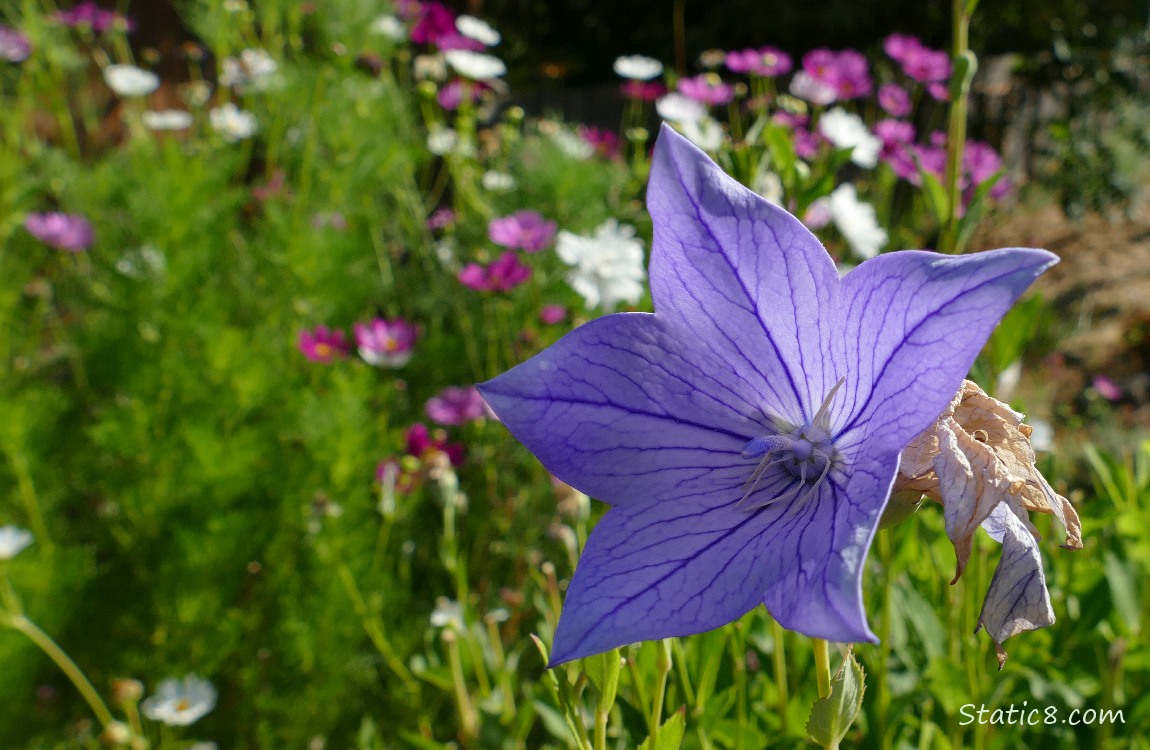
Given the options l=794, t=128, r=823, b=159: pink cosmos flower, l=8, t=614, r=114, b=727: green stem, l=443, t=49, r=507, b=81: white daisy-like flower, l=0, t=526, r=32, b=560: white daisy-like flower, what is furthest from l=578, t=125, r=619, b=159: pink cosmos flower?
l=8, t=614, r=114, b=727: green stem

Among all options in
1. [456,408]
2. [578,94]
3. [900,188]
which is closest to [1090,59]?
[900,188]

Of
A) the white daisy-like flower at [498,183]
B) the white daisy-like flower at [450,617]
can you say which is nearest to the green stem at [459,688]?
the white daisy-like flower at [450,617]

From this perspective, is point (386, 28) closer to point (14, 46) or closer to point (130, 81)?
point (130, 81)

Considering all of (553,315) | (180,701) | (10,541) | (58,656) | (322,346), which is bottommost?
(180,701)

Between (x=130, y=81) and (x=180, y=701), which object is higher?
(x=130, y=81)

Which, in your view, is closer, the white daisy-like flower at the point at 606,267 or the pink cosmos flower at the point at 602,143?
the white daisy-like flower at the point at 606,267

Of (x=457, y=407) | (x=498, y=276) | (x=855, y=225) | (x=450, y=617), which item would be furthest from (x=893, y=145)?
(x=450, y=617)

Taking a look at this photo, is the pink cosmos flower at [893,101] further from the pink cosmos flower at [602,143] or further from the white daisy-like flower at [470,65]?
the white daisy-like flower at [470,65]
